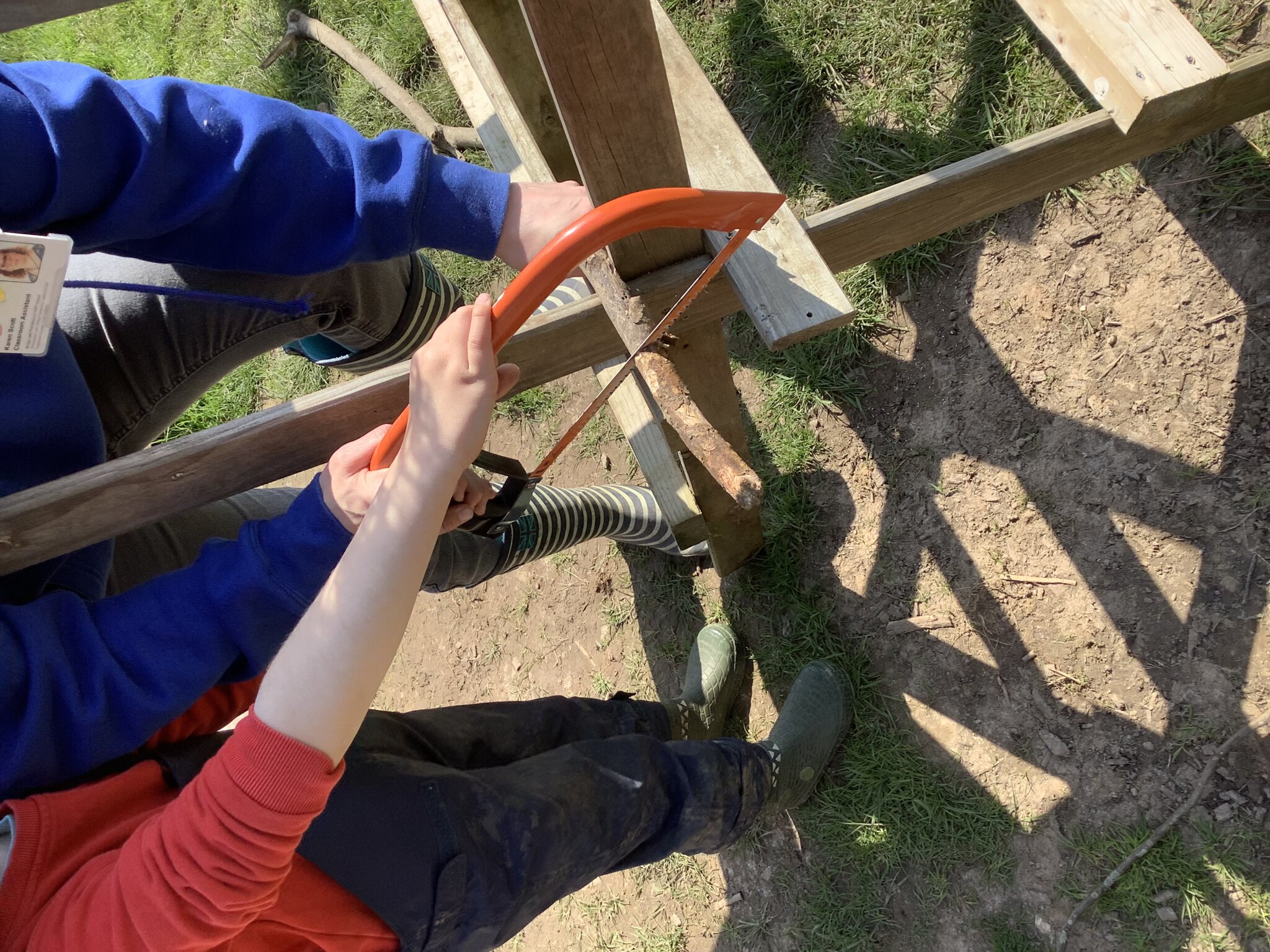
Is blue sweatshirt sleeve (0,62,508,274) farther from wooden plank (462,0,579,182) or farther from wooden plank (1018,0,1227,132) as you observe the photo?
wooden plank (1018,0,1227,132)

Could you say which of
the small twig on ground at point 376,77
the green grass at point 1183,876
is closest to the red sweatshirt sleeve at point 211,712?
the green grass at point 1183,876

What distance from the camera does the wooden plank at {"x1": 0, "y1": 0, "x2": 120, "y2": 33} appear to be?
39.1 inches

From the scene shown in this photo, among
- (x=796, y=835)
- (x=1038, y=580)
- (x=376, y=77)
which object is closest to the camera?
(x=1038, y=580)

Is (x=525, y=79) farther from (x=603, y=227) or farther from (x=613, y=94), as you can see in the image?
(x=603, y=227)

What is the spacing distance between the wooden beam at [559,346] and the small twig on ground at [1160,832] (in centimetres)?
119

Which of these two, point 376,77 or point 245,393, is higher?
point 376,77

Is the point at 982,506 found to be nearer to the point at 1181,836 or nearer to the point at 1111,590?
the point at 1111,590

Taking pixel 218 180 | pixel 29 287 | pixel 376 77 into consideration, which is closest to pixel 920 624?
pixel 218 180

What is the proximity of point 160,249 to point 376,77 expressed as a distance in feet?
7.54

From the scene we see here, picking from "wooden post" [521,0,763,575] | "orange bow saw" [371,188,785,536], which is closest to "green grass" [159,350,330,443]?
"wooden post" [521,0,763,575]

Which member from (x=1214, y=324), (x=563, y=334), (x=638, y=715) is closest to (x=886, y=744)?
(x=638, y=715)

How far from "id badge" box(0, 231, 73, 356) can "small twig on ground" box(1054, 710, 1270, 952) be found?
7.32 feet

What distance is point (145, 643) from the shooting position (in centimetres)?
125

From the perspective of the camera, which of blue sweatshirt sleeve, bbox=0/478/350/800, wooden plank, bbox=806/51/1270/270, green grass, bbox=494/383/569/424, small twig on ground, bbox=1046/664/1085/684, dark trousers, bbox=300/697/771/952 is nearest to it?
blue sweatshirt sleeve, bbox=0/478/350/800
